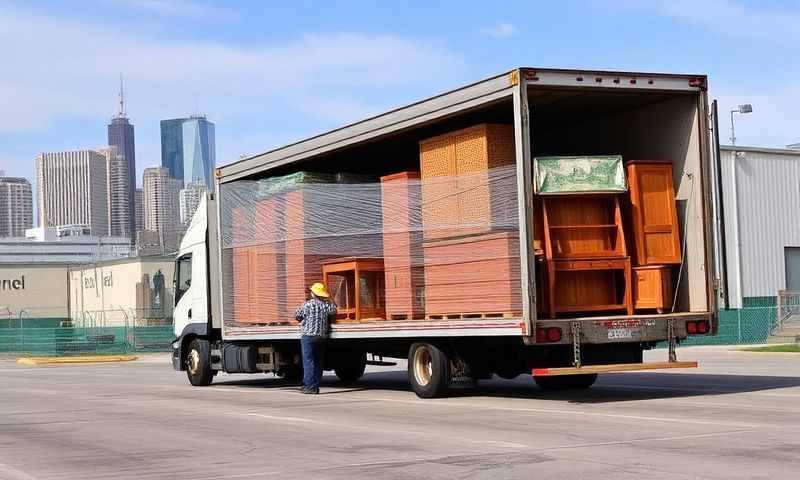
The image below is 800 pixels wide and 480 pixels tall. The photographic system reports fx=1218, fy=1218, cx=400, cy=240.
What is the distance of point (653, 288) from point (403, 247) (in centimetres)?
349

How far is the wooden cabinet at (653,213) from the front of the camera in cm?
1602

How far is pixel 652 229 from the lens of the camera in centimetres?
1612

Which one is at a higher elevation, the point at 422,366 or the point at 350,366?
the point at 422,366

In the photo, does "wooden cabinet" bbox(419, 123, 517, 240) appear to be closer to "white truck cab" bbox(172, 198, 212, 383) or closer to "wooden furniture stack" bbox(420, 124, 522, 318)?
"wooden furniture stack" bbox(420, 124, 522, 318)

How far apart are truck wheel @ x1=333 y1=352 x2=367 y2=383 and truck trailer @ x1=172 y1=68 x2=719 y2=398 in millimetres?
2508

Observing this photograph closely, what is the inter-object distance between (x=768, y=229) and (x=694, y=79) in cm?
3451

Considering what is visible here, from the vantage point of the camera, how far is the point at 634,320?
15547 mm

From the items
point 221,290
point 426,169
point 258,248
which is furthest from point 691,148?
point 221,290

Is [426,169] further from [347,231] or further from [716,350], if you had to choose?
[716,350]

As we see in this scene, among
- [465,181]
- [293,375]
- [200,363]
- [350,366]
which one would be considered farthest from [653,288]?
[200,363]

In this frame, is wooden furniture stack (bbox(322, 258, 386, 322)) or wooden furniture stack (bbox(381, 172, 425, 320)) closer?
wooden furniture stack (bbox(381, 172, 425, 320))

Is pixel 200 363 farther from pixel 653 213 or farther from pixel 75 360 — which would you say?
pixel 75 360

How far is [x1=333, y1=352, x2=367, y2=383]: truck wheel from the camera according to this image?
2169cm

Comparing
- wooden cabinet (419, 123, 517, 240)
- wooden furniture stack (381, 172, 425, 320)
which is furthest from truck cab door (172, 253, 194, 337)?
wooden cabinet (419, 123, 517, 240)
